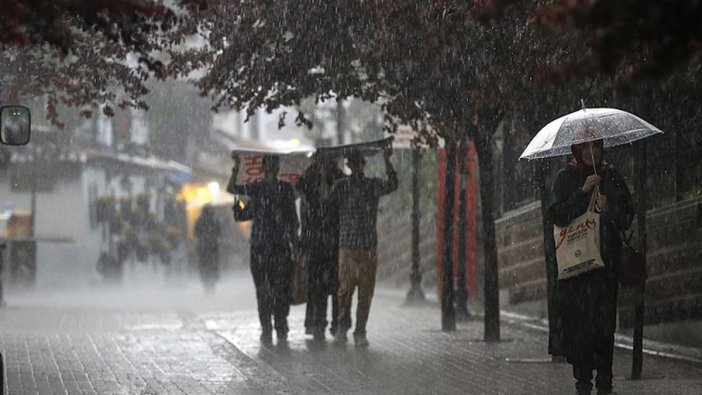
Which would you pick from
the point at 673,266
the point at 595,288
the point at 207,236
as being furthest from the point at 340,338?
the point at 207,236

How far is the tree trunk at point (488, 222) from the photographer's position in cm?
1430

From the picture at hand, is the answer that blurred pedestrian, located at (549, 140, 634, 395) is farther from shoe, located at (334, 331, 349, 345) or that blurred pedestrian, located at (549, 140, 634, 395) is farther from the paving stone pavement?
shoe, located at (334, 331, 349, 345)

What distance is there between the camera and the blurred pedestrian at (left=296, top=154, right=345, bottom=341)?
1441 cm

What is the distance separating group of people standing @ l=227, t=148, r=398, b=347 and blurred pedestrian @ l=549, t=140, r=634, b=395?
474 cm

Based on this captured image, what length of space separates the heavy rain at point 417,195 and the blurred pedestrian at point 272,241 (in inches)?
0.9

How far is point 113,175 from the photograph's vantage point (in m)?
37.0

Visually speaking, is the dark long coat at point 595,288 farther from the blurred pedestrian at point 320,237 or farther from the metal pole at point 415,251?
the metal pole at point 415,251

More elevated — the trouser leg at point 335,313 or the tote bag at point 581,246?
the tote bag at point 581,246

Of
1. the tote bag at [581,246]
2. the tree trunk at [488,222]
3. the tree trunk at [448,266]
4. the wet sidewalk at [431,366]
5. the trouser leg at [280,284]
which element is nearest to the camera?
the tote bag at [581,246]

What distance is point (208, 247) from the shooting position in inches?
1086

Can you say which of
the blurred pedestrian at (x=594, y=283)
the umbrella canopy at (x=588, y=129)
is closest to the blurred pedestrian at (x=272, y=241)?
the umbrella canopy at (x=588, y=129)

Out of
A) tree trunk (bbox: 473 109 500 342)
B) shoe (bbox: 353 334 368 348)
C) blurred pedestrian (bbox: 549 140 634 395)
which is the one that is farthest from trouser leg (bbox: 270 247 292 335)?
blurred pedestrian (bbox: 549 140 634 395)

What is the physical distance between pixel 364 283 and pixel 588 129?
4.91 metres

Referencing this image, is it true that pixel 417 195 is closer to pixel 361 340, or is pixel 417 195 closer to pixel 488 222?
pixel 488 222
